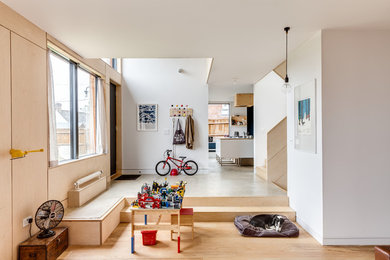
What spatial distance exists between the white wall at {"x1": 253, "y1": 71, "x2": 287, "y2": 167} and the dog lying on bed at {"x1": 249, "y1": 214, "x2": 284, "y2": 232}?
283 cm

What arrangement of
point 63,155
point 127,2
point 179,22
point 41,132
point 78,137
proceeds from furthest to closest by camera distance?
1. point 78,137
2. point 63,155
3. point 41,132
4. point 179,22
5. point 127,2

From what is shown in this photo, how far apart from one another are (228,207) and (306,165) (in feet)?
4.83

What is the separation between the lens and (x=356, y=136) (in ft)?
10.1

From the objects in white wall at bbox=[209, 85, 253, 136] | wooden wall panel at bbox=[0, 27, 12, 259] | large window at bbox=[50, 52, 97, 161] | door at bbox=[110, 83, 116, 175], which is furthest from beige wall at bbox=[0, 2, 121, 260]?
white wall at bbox=[209, 85, 253, 136]

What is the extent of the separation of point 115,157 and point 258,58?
174 inches

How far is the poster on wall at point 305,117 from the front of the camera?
10.7ft

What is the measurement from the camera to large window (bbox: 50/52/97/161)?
3670 millimetres

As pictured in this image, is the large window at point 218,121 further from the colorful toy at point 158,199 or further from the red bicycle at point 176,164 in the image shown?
the colorful toy at point 158,199

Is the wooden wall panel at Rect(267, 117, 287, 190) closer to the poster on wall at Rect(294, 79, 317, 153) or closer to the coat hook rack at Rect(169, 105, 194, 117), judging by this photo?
the poster on wall at Rect(294, 79, 317, 153)

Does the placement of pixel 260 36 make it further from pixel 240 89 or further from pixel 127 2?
pixel 240 89

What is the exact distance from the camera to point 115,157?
647cm

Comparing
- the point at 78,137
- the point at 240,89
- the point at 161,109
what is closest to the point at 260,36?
the point at 78,137

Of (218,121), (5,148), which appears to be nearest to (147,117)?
Answer: (5,148)

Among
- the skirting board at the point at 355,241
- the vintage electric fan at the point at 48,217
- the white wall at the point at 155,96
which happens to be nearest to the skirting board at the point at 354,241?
the skirting board at the point at 355,241
